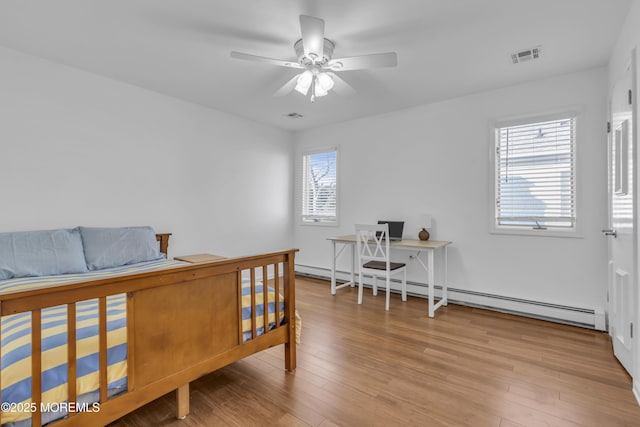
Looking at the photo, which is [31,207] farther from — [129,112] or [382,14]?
[382,14]

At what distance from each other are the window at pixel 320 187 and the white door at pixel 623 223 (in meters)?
3.29

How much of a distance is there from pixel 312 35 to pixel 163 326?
2005 millimetres

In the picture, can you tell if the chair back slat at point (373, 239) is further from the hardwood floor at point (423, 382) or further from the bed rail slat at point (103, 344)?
the bed rail slat at point (103, 344)

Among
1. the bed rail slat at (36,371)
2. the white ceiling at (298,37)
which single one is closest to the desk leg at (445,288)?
the white ceiling at (298,37)

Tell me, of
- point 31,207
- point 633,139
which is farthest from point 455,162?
point 31,207

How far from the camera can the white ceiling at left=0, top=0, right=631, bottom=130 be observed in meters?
2.07

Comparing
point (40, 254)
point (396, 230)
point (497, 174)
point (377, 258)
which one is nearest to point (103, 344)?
point (40, 254)

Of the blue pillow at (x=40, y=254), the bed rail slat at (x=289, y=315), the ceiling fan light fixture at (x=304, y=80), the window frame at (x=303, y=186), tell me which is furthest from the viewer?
the window frame at (x=303, y=186)

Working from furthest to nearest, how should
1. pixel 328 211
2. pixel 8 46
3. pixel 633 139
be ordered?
pixel 328 211, pixel 8 46, pixel 633 139

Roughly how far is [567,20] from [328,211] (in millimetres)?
3590

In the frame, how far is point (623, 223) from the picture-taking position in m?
2.15

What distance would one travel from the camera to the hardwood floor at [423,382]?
169cm

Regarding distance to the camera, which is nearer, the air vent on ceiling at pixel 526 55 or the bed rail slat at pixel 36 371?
the bed rail slat at pixel 36 371

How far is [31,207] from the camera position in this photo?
2.71m
